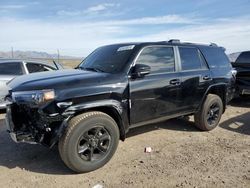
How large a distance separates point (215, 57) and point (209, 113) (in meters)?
1.26

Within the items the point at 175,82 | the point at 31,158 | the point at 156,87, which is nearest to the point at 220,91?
the point at 175,82

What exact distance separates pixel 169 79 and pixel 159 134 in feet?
4.56

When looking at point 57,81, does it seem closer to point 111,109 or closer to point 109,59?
point 111,109

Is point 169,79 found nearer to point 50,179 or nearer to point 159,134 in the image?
point 159,134

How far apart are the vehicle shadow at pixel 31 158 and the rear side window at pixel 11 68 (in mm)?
3146

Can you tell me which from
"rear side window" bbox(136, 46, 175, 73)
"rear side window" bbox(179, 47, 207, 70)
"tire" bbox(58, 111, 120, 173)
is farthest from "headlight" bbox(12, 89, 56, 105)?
"rear side window" bbox(179, 47, 207, 70)

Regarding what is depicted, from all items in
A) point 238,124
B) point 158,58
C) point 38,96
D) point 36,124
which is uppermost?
point 158,58

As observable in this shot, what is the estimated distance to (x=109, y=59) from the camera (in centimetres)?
558

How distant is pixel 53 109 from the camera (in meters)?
4.22

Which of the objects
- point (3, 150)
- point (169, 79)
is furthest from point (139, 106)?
point (3, 150)

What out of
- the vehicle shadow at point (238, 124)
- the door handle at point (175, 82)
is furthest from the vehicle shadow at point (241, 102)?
the door handle at point (175, 82)

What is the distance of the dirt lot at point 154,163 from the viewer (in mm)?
4340

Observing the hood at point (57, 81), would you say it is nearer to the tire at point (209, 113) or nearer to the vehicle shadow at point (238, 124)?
the tire at point (209, 113)

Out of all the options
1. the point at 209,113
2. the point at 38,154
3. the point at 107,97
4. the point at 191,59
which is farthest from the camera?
the point at 209,113
